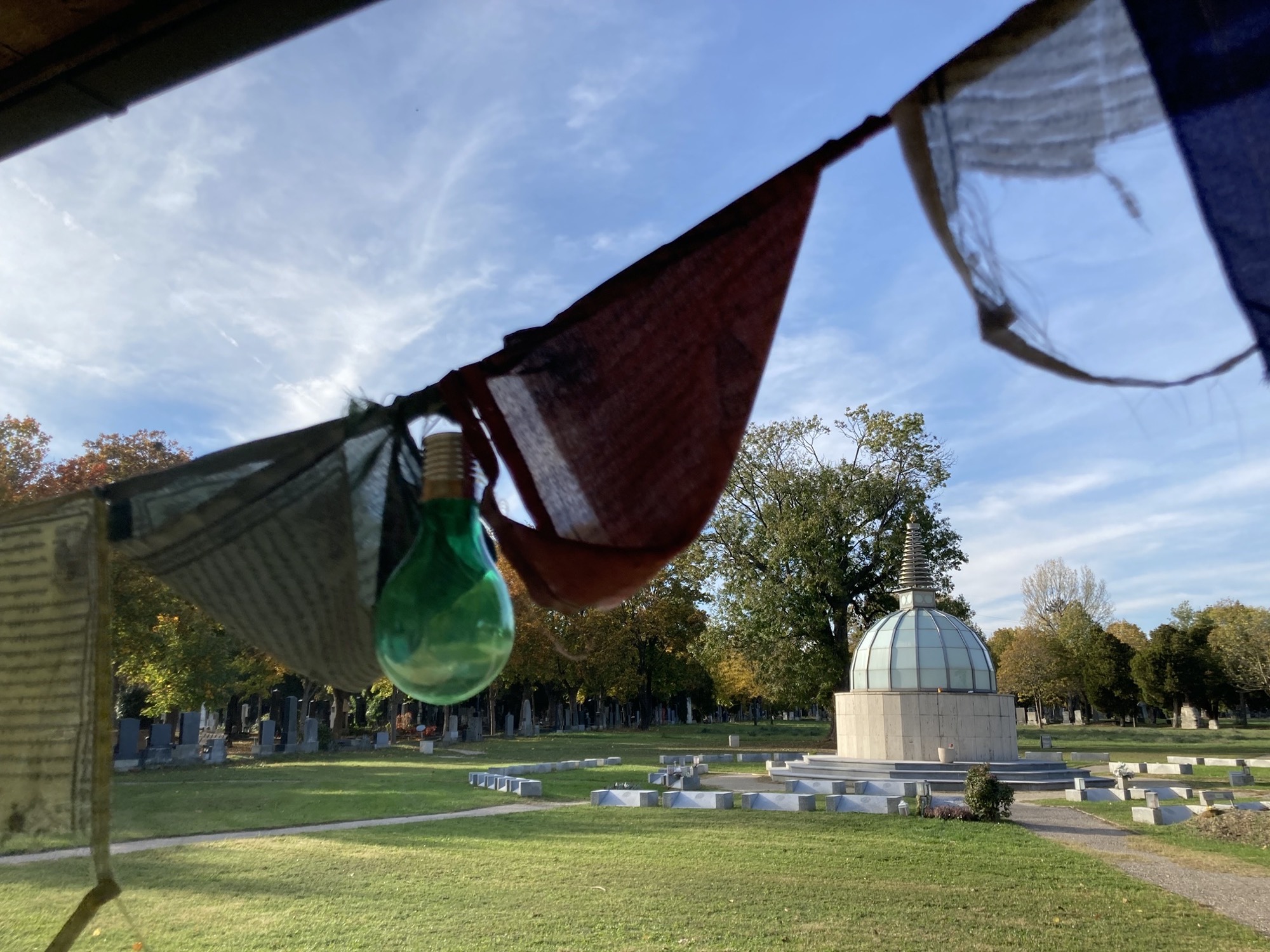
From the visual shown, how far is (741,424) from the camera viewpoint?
1.49 metres

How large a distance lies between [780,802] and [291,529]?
14478mm

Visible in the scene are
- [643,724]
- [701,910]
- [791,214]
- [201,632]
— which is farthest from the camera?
[643,724]

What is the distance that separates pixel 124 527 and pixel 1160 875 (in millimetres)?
11629

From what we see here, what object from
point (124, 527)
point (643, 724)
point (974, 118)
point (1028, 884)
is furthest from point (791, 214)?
point (643, 724)

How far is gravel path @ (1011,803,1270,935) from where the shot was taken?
8570 millimetres

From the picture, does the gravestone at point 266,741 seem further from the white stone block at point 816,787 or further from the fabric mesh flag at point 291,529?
the fabric mesh flag at point 291,529

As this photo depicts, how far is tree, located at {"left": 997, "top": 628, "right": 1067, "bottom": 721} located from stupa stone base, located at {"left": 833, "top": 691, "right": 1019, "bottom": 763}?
38005 millimetres

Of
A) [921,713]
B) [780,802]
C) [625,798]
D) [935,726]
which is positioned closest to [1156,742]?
[935,726]

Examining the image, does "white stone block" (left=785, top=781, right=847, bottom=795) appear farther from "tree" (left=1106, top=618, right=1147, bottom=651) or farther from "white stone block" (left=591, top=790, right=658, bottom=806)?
"tree" (left=1106, top=618, right=1147, bottom=651)

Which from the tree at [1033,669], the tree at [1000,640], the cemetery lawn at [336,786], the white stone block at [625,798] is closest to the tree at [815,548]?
the cemetery lawn at [336,786]

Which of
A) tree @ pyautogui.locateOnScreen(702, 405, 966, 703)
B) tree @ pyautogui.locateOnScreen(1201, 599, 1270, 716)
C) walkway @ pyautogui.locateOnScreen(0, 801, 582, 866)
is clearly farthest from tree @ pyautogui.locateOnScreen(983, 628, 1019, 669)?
walkway @ pyautogui.locateOnScreen(0, 801, 582, 866)

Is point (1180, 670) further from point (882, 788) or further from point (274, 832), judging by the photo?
point (274, 832)

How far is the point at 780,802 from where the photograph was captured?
14.9 metres

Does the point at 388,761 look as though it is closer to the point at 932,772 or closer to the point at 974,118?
the point at 932,772
